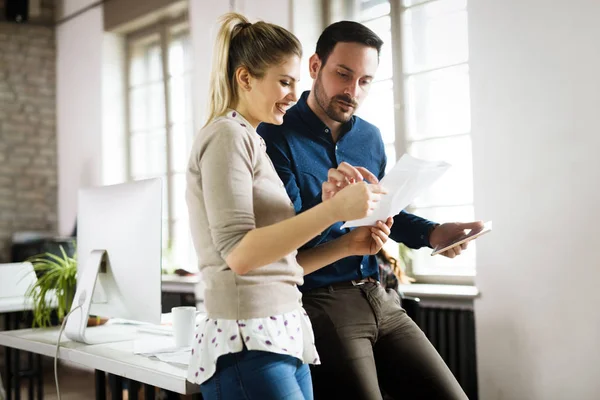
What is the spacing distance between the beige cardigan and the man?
18cm

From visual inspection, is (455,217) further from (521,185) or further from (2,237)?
(2,237)

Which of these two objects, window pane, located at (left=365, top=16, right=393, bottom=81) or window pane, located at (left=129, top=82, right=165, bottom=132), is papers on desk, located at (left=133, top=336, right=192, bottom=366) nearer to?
window pane, located at (left=365, top=16, right=393, bottom=81)

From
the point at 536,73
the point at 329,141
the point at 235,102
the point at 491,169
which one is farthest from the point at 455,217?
the point at 235,102

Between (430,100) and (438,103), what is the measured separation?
0.06m

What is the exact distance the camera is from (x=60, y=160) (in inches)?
264

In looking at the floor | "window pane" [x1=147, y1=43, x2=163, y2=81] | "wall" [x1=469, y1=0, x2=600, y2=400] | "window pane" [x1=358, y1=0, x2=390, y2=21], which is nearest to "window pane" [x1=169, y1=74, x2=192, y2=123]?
"window pane" [x1=147, y1=43, x2=163, y2=81]

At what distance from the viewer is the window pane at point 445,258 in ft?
12.6

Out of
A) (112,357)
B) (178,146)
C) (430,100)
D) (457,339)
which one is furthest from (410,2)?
(112,357)

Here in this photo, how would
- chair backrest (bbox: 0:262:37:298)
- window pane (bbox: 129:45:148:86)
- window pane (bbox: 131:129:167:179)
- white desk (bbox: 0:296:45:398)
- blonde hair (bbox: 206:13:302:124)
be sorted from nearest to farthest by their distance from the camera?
blonde hair (bbox: 206:13:302:124), white desk (bbox: 0:296:45:398), chair backrest (bbox: 0:262:37:298), window pane (bbox: 131:129:167:179), window pane (bbox: 129:45:148:86)

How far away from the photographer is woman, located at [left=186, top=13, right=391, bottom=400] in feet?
3.92

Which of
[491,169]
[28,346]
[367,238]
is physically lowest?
[28,346]

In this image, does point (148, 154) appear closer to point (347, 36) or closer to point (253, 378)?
point (347, 36)

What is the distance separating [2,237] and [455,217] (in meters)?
4.33

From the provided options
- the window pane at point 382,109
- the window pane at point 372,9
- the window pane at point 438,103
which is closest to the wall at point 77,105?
the window pane at point 372,9
